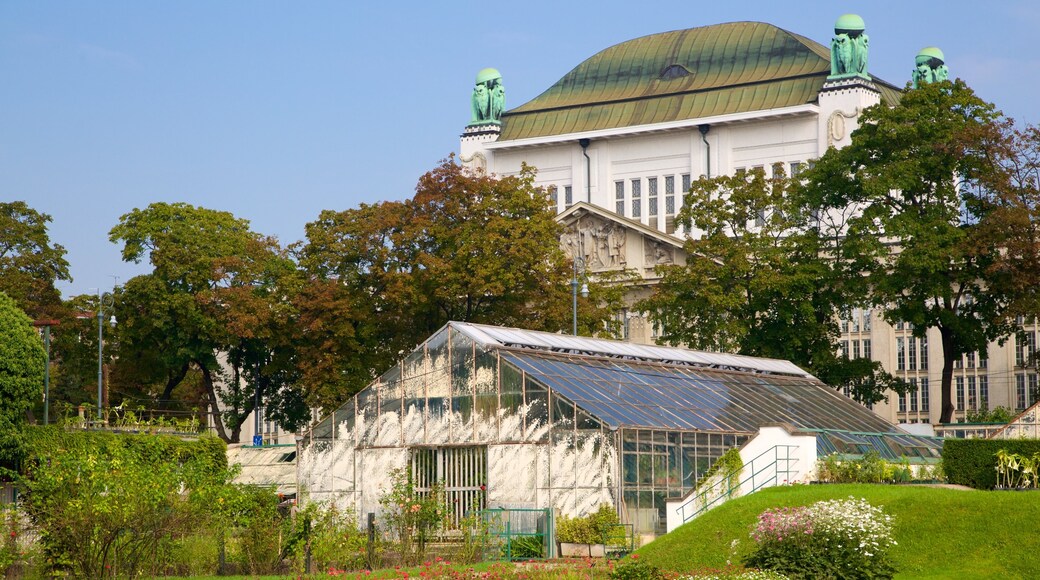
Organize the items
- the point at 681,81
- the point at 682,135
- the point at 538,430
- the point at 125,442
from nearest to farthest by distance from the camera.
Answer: the point at 538,430 → the point at 125,442 → the point at 682,135 → the point at 681,81

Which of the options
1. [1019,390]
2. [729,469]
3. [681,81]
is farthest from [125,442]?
[681,81]

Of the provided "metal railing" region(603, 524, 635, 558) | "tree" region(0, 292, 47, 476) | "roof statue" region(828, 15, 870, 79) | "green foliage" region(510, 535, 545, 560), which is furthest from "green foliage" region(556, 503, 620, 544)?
"roof statue" region(828, 15, 870, 79)

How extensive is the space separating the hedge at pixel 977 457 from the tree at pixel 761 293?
2607 centimetres

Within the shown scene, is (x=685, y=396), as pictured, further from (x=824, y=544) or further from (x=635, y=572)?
(x=635, y=572)

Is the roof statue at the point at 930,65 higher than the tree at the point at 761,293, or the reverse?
the roof statue at the point at 930,65

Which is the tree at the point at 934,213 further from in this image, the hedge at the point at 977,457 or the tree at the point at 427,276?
the hedge at the point at 977,457

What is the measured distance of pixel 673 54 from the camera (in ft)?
354

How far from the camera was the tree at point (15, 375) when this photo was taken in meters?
63.0

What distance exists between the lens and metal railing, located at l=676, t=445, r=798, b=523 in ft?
144

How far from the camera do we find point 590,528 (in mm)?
43438

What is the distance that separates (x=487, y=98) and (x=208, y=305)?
1464 inches

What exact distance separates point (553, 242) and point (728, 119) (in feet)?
96.4

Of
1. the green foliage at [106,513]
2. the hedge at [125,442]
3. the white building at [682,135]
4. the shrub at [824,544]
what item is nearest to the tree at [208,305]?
the hedge at [125,442]

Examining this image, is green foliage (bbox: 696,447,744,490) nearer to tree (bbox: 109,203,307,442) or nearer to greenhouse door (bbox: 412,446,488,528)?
greenhouse door (bbox: 412,446,488,528)
